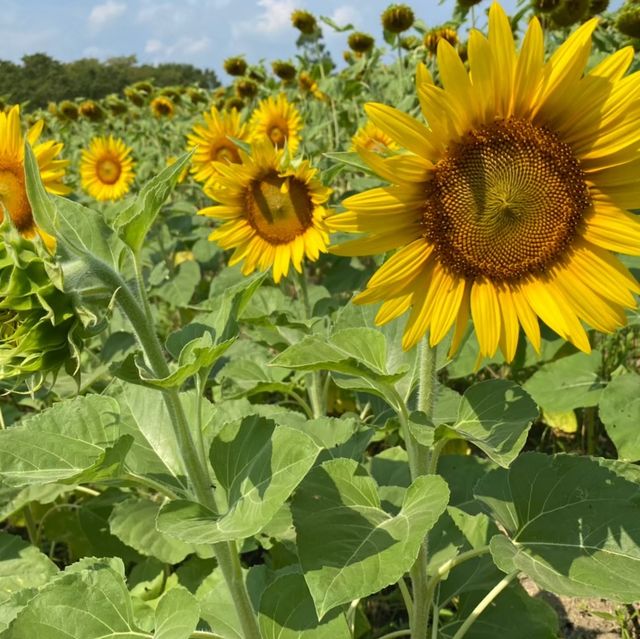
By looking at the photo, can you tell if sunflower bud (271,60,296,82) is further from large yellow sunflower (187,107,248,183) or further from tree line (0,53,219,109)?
tree line (0,53,219,109)

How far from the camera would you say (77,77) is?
81.6 feet

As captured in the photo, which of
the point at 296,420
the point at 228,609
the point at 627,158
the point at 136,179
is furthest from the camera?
the point at 136,179

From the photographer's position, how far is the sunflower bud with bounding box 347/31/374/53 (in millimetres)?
5555

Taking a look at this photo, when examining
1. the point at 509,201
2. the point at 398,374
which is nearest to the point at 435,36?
the point at 509,201

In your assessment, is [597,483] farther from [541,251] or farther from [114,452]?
[114,452]

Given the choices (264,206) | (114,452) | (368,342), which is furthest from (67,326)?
(264,206)

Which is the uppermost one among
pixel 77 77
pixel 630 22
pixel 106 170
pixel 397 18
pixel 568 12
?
pixel 77 77

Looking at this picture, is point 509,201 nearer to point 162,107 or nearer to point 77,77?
point 162,107

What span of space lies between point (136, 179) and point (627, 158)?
16.4 feet

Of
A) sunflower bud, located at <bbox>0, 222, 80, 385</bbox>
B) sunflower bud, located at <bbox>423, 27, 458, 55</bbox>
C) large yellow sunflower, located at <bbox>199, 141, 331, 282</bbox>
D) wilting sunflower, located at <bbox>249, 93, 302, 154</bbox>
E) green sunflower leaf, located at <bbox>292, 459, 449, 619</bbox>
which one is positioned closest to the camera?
sunflower bud, located at <bbox>0, 222, 80, 385</bbox>

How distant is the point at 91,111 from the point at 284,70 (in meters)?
2.27

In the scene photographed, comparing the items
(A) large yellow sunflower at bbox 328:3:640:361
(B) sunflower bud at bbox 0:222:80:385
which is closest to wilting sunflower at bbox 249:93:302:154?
(A) large yellow sunflower at bbox 328:3:640:361

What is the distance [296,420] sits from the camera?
1957 mm

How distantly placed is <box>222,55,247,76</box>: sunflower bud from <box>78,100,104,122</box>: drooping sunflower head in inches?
62.6
